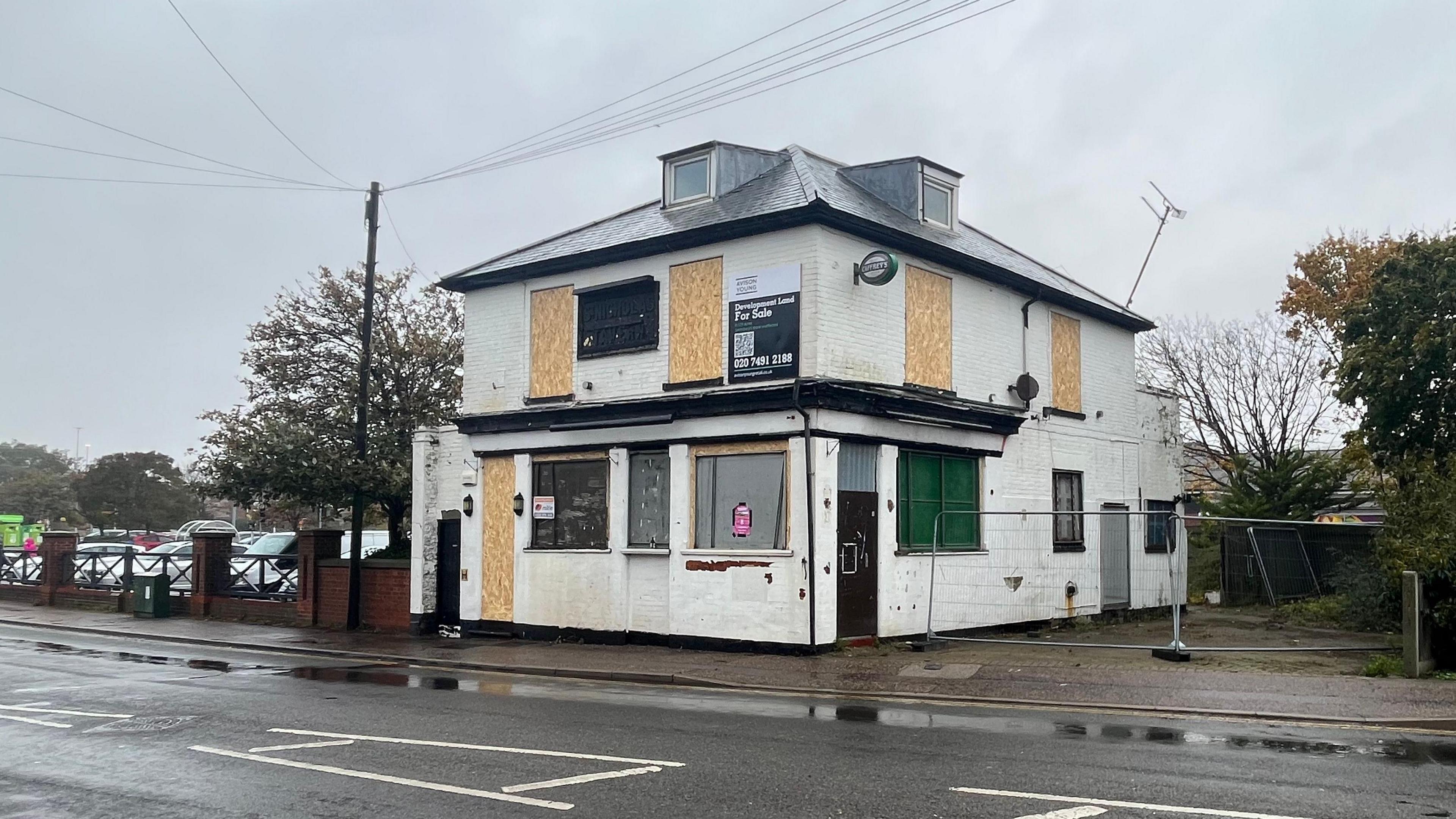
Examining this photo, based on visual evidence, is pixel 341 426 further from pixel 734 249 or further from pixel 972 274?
pixel 972 274

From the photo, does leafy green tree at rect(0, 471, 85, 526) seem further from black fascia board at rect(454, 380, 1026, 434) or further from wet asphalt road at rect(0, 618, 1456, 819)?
Result: wet asphalt road at rect(0, 618, 1456, 819)

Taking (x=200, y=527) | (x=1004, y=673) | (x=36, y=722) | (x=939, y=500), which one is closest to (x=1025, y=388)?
(x=939, y=500)

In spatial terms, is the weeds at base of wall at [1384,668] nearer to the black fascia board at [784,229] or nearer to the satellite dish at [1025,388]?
the satellite dish at [1025,388]

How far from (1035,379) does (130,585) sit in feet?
69.7

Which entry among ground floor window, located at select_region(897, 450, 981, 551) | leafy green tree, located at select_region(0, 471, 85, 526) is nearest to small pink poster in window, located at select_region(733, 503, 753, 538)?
ground floor window, located at select_region(897, 450, 981, 551)

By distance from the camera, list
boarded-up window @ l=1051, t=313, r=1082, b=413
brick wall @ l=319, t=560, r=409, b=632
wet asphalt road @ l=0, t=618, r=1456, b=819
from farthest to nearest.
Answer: brick wall @ l=319, t=560, r=409, b=632
boarded-up window @ l=1051, t=313, r=1082, b=413
wet asphalt road @ l=0, t=618, r=1456, b=819

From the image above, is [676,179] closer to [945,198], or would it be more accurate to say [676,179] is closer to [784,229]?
[784,229]

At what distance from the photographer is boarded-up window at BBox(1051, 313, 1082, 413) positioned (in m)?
21.7

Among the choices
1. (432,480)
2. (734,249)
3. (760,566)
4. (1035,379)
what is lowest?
(760,566)

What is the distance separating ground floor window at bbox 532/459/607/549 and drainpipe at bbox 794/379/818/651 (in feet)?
13.2

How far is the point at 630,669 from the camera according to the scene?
15156 millimetres

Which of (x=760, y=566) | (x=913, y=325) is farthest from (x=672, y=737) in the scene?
(x=913, y=325)

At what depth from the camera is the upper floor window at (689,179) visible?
64.2ft

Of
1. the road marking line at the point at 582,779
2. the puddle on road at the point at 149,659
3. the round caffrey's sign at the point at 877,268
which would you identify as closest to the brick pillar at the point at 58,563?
the puddle on road at the point at 149,659
